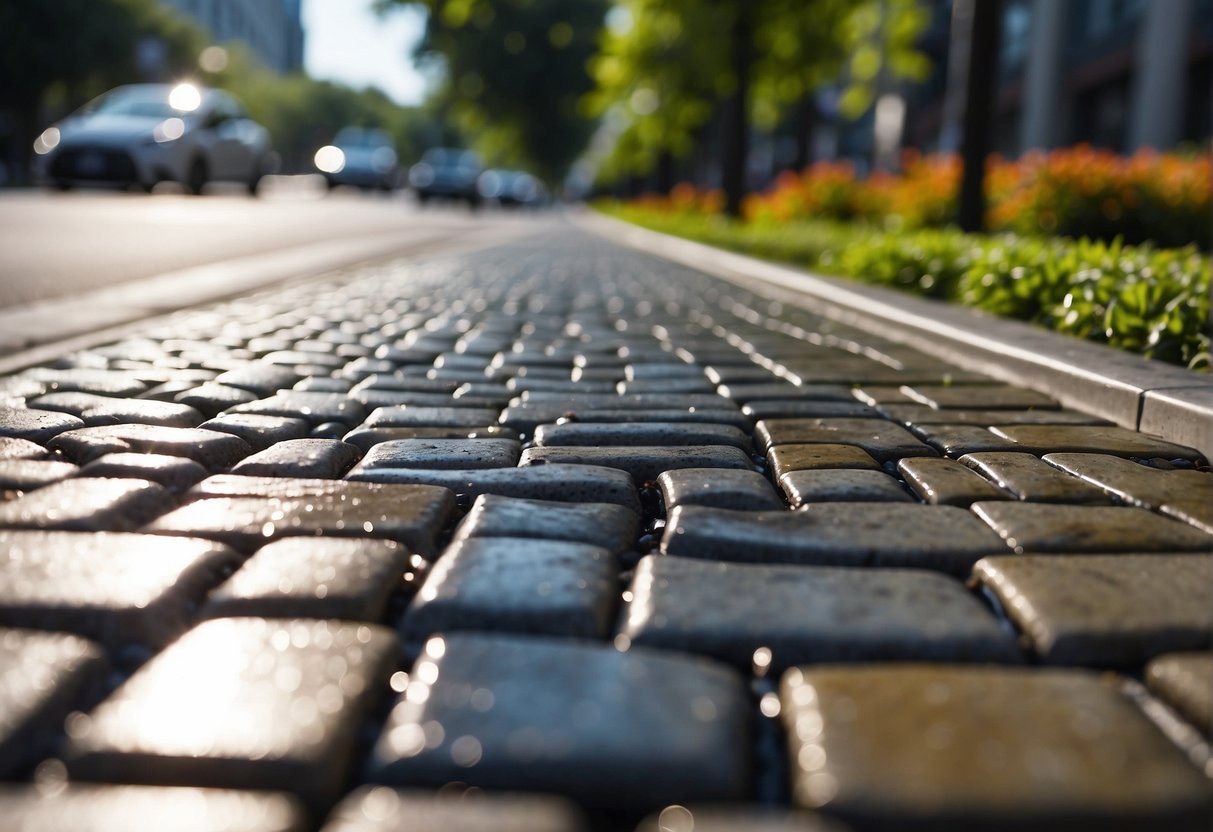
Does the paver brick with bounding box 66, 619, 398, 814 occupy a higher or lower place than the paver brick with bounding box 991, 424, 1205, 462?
higher

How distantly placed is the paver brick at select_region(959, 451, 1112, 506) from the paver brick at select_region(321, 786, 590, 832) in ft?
5.92

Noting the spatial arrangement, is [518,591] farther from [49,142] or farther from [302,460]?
[49,142]

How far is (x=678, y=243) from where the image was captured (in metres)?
15.4

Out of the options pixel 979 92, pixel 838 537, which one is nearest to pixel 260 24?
pixel 979 92

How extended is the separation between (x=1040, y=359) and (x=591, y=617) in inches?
123

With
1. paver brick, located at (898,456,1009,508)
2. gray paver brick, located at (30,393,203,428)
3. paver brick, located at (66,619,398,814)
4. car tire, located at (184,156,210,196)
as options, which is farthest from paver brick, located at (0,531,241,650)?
car tire, located at (184,156,210,196)

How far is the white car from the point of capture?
18500 millimetres

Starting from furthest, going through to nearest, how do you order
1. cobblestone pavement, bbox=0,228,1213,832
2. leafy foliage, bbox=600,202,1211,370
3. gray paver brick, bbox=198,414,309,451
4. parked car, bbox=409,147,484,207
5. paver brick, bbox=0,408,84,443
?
parked car, bbox=409,147,484,207 < leafy foliage, bbox=600,202,1211,370 < gray paver brick, bbox=198,414,309,451 < paver brick, bbox=0,408,84,443 < cobblestone pavement, bbox=0,228,1213,832

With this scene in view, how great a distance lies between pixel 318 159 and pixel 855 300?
3421 cm

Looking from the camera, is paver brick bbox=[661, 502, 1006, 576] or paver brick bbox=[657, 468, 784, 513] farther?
paver brick bbox=[657, 468, 784, 513]

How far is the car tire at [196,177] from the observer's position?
20.1 m

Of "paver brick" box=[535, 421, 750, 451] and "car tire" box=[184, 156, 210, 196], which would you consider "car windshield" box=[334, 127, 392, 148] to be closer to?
"car tire" box=[184, 156, 210, 196]

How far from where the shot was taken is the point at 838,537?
7.74ft

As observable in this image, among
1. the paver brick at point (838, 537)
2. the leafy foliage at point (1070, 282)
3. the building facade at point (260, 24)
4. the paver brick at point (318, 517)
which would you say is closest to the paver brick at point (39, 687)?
the paver brick at point (318, 517)
